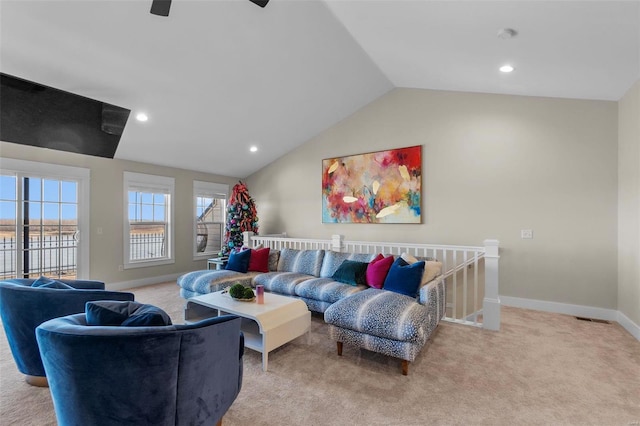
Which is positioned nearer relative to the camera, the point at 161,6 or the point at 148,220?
the point at 161,6

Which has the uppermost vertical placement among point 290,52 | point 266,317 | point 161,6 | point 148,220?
point 290,52

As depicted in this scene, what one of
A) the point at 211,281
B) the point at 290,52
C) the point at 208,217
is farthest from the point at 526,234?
the point at 208,217

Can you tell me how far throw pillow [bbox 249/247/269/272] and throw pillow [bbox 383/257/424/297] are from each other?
2.05 meters

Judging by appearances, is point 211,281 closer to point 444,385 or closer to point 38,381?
point 38,381

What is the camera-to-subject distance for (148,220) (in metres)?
5.76

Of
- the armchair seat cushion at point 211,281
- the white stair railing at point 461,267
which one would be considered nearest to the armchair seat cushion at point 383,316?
the white stair railing at point 461,267

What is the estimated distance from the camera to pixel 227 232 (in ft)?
20.2

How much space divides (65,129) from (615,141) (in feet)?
23.6

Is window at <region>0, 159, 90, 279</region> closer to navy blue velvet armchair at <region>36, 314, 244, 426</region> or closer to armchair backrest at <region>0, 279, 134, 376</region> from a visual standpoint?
armchair backrest at <region>0, 279, 134, 376</region>

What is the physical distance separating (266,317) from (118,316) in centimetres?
128

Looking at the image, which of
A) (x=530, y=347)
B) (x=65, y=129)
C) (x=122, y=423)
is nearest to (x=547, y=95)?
(x=530, y=347)

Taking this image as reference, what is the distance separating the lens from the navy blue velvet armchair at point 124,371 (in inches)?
48.8

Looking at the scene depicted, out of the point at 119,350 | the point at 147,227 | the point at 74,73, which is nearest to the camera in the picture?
the point at 119,350

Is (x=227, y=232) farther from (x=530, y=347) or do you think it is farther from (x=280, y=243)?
(x=530, y=347)
